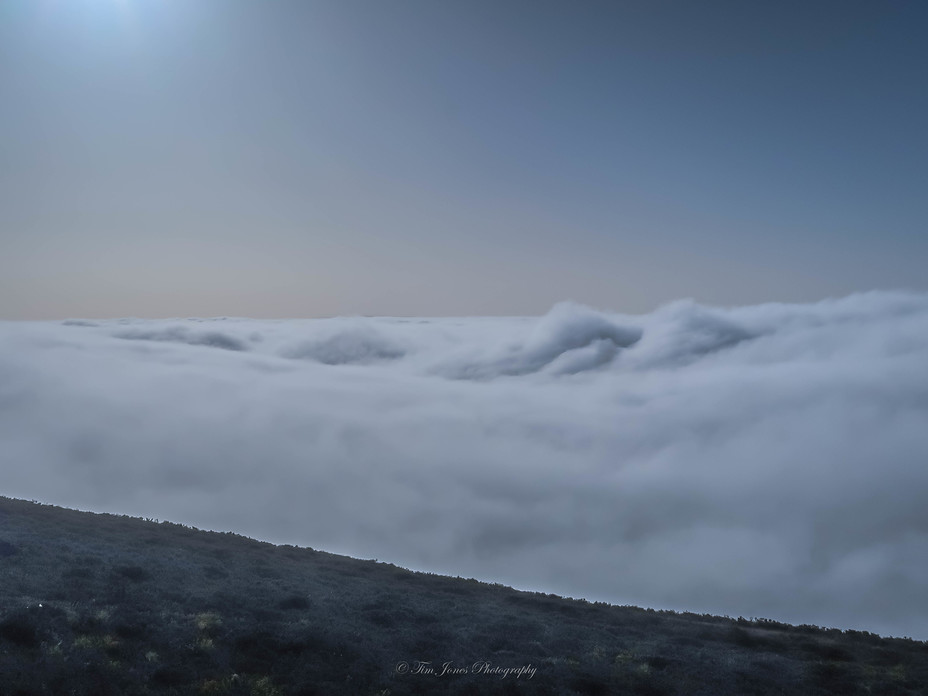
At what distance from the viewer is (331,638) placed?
23641mm

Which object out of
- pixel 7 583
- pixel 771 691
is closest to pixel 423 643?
pixel 771 691

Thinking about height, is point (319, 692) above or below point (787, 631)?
below

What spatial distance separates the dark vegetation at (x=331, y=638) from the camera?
765 inches

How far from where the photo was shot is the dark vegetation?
19438mm

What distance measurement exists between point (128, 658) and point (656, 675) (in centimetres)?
1987

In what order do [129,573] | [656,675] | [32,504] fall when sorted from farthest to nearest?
1. [32,504]
2. [129,573]
3. [656,675]

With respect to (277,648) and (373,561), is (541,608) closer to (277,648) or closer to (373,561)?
(373,561)

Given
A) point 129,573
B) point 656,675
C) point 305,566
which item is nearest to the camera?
point 656,675

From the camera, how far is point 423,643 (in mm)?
24953

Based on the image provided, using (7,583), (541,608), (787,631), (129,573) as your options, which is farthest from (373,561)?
(787,631)

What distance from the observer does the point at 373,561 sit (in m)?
42.9

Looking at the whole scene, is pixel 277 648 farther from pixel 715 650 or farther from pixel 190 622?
pixel 715 650

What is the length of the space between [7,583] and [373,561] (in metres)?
23.8

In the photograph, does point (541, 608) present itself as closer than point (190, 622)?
No
